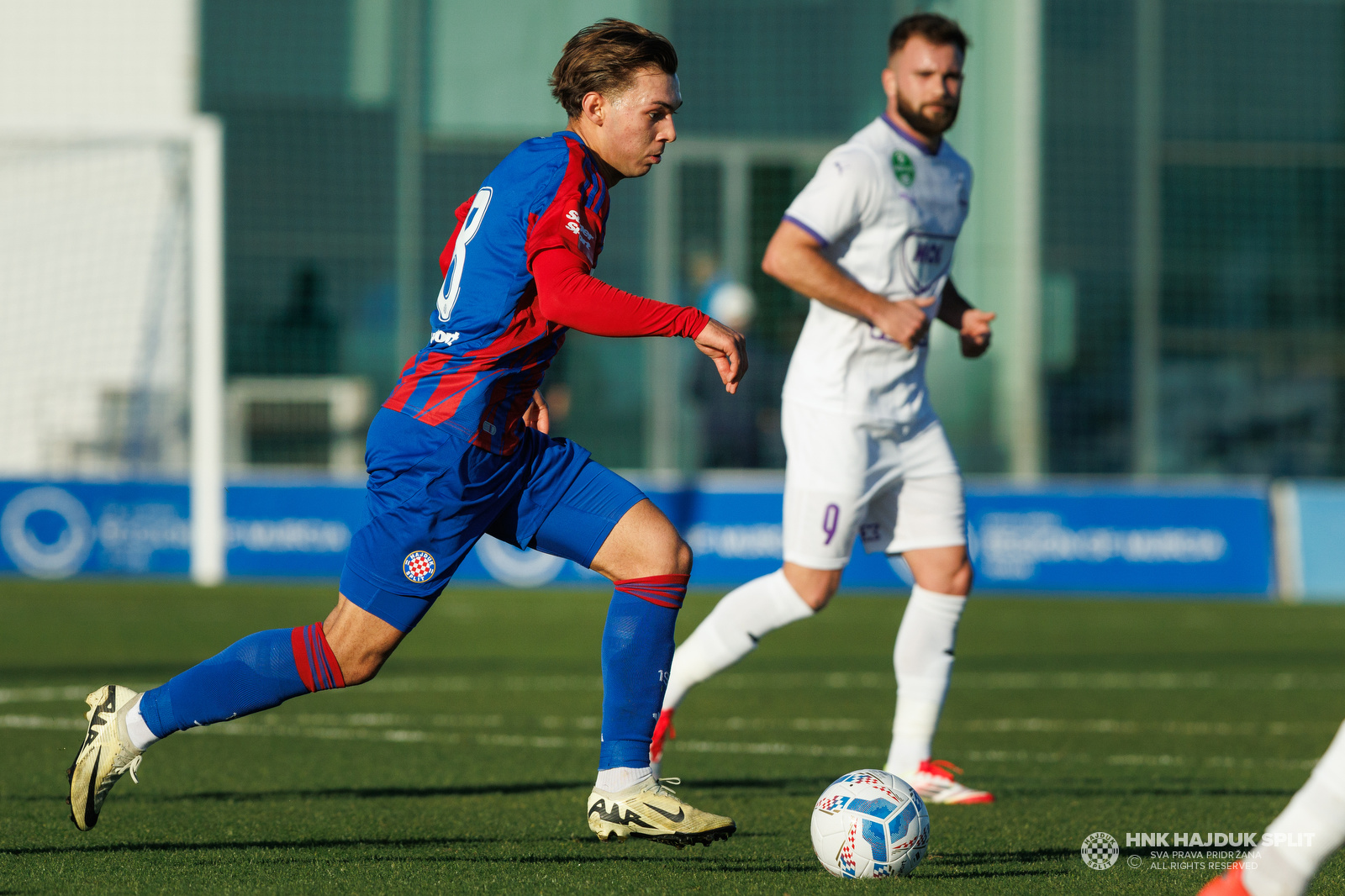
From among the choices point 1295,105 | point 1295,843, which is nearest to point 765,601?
point 1295,843

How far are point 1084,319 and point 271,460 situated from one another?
858cm

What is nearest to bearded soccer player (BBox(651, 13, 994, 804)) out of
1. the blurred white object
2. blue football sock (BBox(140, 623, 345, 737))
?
blue football sock (BBox(140, 623, 345, 737))

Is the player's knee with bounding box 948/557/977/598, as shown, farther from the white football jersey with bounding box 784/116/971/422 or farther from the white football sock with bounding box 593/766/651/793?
the white football sock with bounding box 593/766/651/793

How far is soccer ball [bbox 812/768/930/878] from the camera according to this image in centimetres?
383

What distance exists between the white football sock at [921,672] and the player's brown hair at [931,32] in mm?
1611

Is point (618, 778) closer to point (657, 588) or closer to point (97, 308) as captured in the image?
point (657, 588)

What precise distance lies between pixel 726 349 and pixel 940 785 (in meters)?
1.80

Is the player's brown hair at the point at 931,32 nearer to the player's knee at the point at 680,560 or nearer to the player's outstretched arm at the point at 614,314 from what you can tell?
the player's outstretched arm at the point at 614,314

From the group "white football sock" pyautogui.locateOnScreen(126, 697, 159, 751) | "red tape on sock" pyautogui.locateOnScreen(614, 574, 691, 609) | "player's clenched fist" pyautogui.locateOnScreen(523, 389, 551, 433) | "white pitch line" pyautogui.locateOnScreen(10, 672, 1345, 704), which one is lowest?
"white pitch line" pyautogui.locateOnScreen(10, 672, 1345, 704)

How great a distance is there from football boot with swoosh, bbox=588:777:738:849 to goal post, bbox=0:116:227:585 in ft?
36.7

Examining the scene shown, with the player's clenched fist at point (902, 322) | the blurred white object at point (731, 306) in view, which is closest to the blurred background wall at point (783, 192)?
the blurred white object at point (731, 306)

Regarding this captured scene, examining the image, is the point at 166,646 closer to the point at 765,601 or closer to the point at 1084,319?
the point at 765,601

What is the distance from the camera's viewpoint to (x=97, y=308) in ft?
51.3

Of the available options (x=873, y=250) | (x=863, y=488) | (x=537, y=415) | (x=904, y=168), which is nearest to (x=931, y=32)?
(x=904, y=168)
